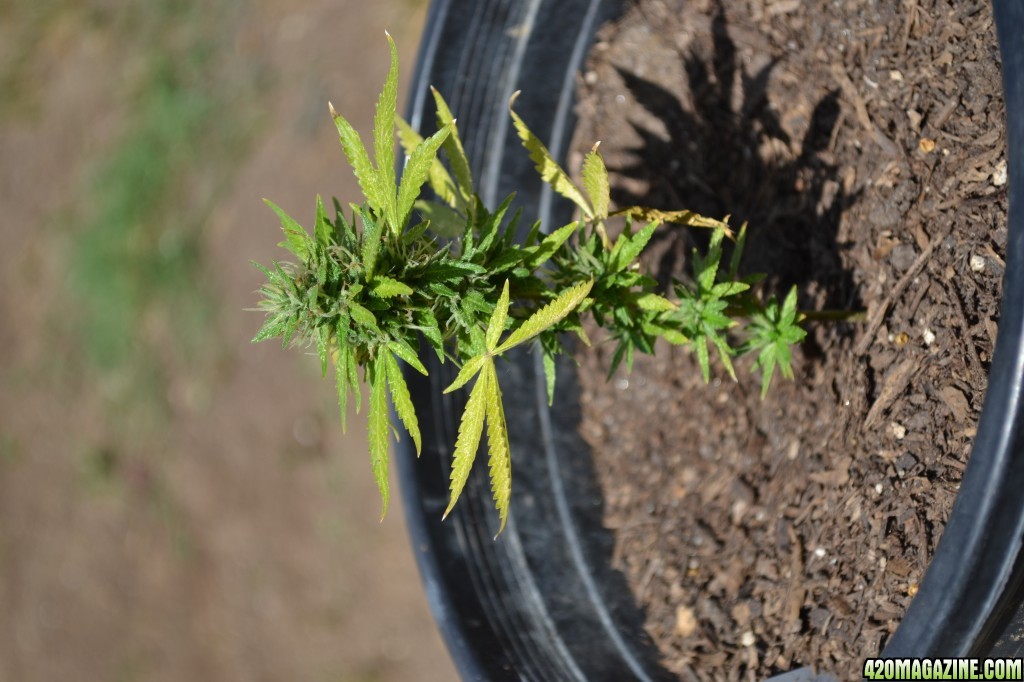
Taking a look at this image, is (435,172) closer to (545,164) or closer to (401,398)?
(545,164)

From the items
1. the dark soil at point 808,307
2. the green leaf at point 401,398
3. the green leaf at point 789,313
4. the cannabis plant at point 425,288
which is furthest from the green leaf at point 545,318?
the dark soil at point 808,307

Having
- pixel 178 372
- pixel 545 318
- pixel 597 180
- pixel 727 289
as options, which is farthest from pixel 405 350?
pixel 178 372

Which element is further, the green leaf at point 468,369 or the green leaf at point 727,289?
the green leaf at point 727,289

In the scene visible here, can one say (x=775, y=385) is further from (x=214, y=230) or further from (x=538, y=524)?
(x=214, y=230)

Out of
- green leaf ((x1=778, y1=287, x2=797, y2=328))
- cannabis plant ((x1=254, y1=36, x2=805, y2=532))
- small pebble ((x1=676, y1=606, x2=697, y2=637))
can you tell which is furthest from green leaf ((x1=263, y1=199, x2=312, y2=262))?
small pebble ((x1=676, y1=606, x2=697, y2=637))

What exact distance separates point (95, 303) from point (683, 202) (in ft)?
7.73

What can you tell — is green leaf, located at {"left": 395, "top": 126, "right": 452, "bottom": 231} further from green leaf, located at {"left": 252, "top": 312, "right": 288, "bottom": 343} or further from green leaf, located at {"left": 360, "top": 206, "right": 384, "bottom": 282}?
green leaf, located at {"left": 252, "top": 312, "right": 288, "bottom": 343}

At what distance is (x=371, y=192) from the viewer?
3.33 feet

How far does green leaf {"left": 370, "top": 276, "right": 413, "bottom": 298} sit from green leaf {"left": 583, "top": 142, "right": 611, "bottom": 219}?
0.28 metres

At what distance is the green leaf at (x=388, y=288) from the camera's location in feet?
3.12

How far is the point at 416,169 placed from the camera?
38.8 inches

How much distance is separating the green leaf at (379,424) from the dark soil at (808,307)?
767 millimetres

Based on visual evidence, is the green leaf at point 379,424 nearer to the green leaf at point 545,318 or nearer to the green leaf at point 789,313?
the green leaf at point 545,318

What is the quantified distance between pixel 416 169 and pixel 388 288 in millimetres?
141
